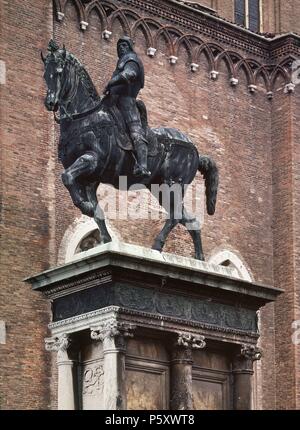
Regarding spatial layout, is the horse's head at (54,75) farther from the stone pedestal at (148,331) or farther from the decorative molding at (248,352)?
the decorative molding at (248,352)

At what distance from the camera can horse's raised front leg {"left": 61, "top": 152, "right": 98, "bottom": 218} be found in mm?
13328

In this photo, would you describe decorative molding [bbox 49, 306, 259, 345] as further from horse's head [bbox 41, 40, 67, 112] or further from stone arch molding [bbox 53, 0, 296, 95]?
stone arch molding [bbox 53, 0, 296, 95]

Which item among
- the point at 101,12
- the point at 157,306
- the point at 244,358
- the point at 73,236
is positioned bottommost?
the point at 244,358

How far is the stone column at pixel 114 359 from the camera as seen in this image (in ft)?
40.8

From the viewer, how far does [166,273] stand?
13.1 meters

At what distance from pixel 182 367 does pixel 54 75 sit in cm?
359

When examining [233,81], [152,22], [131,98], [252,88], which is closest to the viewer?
[131,98]

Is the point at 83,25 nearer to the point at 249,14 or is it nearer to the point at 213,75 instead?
the point at 213,75

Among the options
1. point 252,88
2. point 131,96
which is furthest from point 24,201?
point 252,88

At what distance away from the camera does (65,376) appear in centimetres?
1318

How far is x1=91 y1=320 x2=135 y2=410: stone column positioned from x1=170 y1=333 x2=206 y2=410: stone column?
76 centimetres

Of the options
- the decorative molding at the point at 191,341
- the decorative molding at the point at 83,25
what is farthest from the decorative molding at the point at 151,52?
the decorative molding at the point at 191,341

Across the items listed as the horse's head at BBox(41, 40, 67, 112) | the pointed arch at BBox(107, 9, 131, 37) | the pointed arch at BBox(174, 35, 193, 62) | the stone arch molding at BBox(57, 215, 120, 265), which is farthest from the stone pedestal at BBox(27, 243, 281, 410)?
the pointed arch at BBox(174, 35, 193, 62)

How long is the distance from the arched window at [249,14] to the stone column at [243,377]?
35.8 feet
